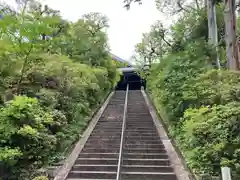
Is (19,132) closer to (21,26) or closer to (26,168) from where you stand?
(26,168)

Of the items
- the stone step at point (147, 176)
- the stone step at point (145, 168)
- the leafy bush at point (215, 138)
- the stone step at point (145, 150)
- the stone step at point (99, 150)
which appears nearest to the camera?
the leafy bush at point (215, 138)

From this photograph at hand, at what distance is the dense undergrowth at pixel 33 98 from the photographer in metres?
5.85

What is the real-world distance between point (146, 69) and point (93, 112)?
1139 cm

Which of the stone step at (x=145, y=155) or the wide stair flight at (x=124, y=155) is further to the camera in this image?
the stone step at (x=145, y=155)

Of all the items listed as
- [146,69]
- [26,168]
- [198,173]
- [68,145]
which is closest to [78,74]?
[68,145]

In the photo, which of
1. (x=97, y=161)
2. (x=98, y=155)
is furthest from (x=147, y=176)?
(x=98, y=155)

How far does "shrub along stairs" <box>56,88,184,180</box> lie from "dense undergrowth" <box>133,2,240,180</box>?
0.66m

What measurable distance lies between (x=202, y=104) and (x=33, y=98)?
422cm

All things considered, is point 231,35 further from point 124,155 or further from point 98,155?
point 98,155

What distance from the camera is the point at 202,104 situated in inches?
301

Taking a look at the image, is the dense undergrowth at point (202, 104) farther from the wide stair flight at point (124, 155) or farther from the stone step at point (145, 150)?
the wide stair flight at point (124, 155)

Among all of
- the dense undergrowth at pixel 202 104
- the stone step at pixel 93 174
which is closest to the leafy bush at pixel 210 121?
the dense undergrowth at pixel 202 104

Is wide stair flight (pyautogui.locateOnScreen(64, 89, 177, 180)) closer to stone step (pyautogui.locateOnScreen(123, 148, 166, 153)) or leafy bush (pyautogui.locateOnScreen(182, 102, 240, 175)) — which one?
stone step (pyautogui.locateOnScreen(123, 148, 166, 153))

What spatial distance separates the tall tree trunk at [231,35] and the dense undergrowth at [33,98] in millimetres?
5287
